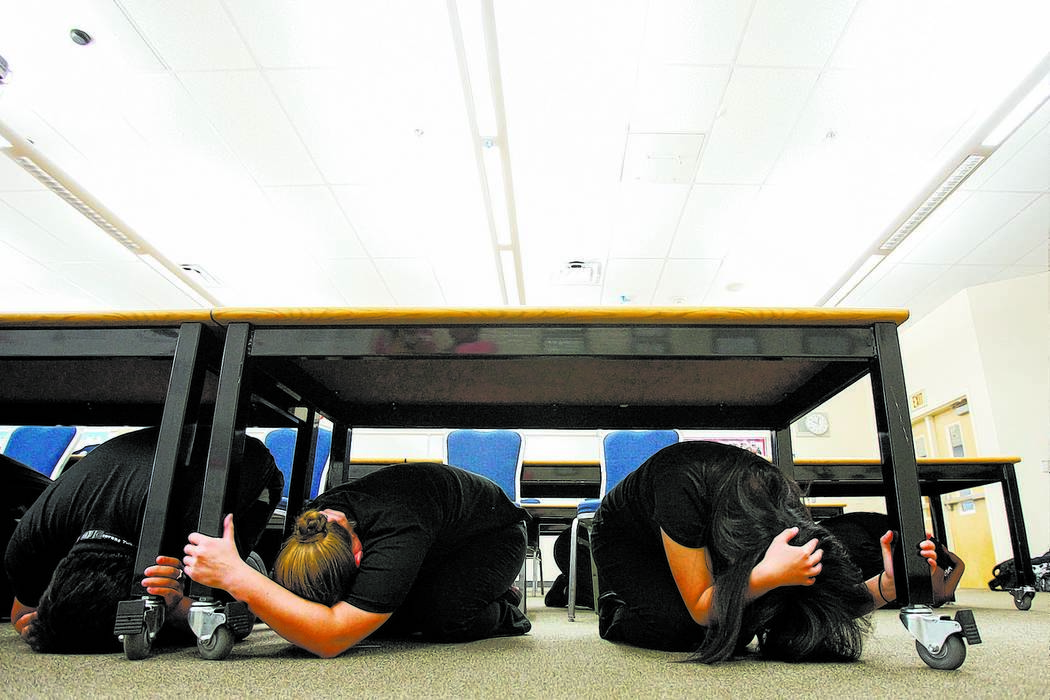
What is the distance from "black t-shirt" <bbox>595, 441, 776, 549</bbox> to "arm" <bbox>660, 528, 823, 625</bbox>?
26 millimetres

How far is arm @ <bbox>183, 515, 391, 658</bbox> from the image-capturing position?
3.11 feet

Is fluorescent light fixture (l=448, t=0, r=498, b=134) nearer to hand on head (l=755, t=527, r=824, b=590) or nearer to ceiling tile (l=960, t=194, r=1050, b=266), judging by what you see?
hand on head (l=755, t=527, r=824, b=590)

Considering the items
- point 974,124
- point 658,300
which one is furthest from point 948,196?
point 658,300

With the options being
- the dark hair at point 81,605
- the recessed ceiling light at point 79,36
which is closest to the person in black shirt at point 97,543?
the dark hair at point 81,605

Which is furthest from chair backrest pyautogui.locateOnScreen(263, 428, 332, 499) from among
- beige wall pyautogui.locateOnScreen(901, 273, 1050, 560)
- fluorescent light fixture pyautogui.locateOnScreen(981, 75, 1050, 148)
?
beige wall pyautogui.locateOnScreen(901, 273, 1050, 560)

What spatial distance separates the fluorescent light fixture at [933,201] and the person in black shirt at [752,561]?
3.83m

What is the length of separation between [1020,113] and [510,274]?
356 cm

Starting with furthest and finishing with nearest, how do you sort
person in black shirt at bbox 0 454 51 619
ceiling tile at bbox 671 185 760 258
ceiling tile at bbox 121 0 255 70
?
ceiling tile at bbox 671 185 760 258, ceiling tile at bbox 121 0 255 70, person in black shirt at bbox 0 454 51 619

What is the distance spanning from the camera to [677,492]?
1.04 metres

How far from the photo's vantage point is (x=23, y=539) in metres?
1.13

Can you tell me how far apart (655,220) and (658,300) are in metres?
1.45

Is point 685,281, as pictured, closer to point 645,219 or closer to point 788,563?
point 645,219

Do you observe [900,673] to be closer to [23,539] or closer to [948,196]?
[23,539]

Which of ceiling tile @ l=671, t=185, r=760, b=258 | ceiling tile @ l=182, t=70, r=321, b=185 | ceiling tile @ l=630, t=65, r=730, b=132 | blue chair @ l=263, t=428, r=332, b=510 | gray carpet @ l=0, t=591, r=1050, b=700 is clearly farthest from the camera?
ceiling tile @ l=671, t=185, r=760, b=258
